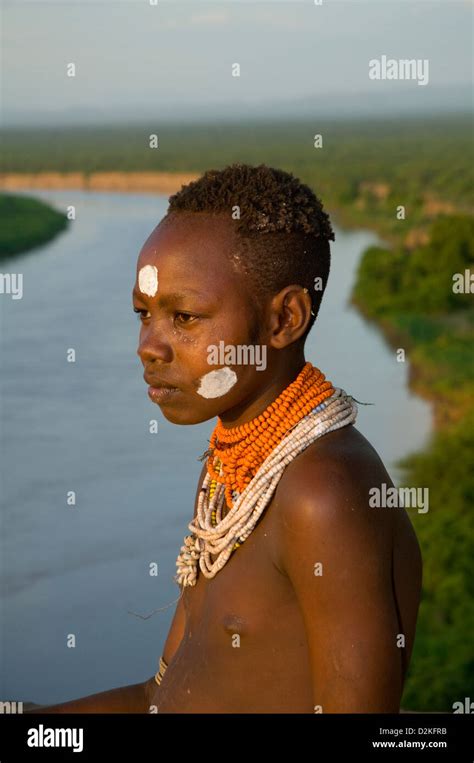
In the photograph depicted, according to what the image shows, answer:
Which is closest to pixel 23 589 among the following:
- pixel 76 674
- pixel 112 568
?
pixel 112 568

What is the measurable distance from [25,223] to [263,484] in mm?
21775

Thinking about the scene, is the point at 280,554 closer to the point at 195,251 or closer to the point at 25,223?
the point at 195,251

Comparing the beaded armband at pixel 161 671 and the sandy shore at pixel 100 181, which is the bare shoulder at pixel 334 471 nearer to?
the beaded armband at pixel 161 671

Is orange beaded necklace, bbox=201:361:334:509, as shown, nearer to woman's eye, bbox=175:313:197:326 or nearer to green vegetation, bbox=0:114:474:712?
woman's eye, bbox=175:313:197:326

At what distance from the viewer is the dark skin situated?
7.43ft

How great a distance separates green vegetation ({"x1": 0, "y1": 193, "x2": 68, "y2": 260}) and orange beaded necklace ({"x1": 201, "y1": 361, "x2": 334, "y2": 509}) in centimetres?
1864

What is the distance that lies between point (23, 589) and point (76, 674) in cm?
193

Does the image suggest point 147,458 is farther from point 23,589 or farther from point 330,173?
point 330,173

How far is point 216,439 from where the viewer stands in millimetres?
2672

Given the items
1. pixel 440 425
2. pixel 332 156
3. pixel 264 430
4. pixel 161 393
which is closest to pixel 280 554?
pixel 264 430

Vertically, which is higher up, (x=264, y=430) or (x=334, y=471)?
(x=264, y=430)

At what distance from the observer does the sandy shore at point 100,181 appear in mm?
23922

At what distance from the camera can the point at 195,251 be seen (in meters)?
2.45

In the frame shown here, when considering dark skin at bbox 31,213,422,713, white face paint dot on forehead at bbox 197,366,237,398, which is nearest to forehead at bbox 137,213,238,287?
dark skin at bbox 31,213,422,713
